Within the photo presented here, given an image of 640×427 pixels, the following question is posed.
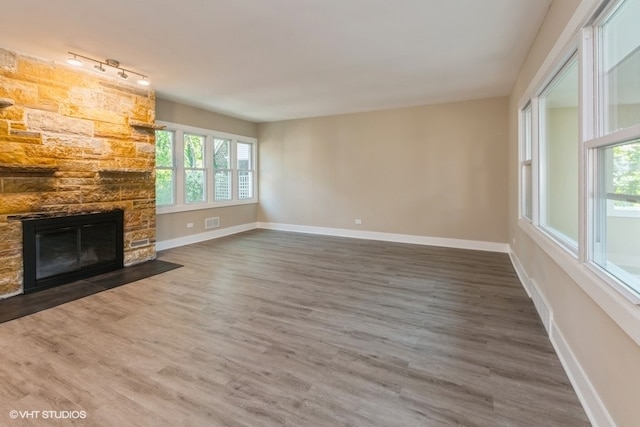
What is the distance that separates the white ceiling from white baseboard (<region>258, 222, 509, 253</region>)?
2621 millimetres

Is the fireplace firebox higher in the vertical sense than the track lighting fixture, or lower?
lower

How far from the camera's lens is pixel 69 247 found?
4.02 meters

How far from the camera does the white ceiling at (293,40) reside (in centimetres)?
265

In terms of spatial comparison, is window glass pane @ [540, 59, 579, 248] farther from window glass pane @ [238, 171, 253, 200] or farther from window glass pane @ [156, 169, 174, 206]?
window glass pane @ [238, 171, 253, 200]

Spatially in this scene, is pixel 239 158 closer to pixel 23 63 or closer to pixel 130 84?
pixel 130 84

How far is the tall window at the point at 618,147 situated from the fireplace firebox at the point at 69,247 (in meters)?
5.16

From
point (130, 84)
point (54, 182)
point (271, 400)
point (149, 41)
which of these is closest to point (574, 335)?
point (271, 400)

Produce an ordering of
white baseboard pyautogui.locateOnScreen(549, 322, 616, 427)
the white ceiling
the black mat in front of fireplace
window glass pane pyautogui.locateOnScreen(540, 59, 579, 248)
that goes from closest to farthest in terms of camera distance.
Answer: white baseboard pyautogui.locateOnScreen(549, 322, 616, 427) < window glass pane pyautogui.locateOnScreen(540, 59, 579, 248) < the white ceiling < the black mat in front of fireplace

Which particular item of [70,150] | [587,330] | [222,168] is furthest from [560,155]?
[222,168]

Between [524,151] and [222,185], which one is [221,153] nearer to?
[222,185]

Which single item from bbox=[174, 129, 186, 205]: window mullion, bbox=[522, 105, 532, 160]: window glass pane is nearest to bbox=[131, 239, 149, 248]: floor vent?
bbox=[174, 129, 186, 205]: window mullion

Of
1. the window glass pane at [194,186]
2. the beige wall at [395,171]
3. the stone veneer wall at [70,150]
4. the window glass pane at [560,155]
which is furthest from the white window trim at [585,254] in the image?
the window glass pane at [194,186]

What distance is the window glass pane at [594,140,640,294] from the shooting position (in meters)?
1.50

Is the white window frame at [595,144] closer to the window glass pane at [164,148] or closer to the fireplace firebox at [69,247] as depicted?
the fireplace firebox at [69,247]
